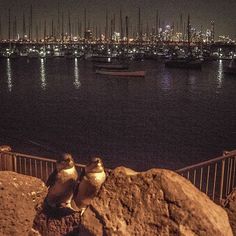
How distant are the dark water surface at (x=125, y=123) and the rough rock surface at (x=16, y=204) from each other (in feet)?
57.1

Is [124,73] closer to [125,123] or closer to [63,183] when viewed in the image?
[125,123]

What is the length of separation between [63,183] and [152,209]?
2063mm

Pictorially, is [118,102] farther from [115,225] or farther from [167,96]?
[115,225]

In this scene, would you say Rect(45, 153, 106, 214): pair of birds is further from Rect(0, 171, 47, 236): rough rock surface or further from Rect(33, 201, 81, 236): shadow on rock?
Rect(0, 171, 47, 236): rough rock surface

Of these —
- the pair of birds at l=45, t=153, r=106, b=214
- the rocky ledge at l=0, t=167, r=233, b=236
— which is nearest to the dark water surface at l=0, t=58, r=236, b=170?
the pair of birds at l=45, t=153, r=106, b=214

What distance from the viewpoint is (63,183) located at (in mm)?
6637

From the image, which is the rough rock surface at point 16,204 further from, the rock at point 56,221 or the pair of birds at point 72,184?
the pair of birds at point 72,184

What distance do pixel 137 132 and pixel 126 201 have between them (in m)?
29.0

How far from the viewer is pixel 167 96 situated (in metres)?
60.7

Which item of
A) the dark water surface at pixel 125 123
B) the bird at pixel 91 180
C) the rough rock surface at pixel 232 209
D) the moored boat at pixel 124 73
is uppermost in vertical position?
the bird at pixel 91 180

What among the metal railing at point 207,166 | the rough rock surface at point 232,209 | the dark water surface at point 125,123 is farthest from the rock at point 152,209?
the dark water surface at point 125,123

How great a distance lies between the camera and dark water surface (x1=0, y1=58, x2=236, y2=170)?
27.7 metres

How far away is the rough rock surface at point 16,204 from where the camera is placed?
629 cm

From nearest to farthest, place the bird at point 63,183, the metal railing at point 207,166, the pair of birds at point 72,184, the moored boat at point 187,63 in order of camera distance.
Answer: the pair of birds at point 72,184
the bird at point 63,183
the metal railing at point 207,166
the moored boat at point 187,63
